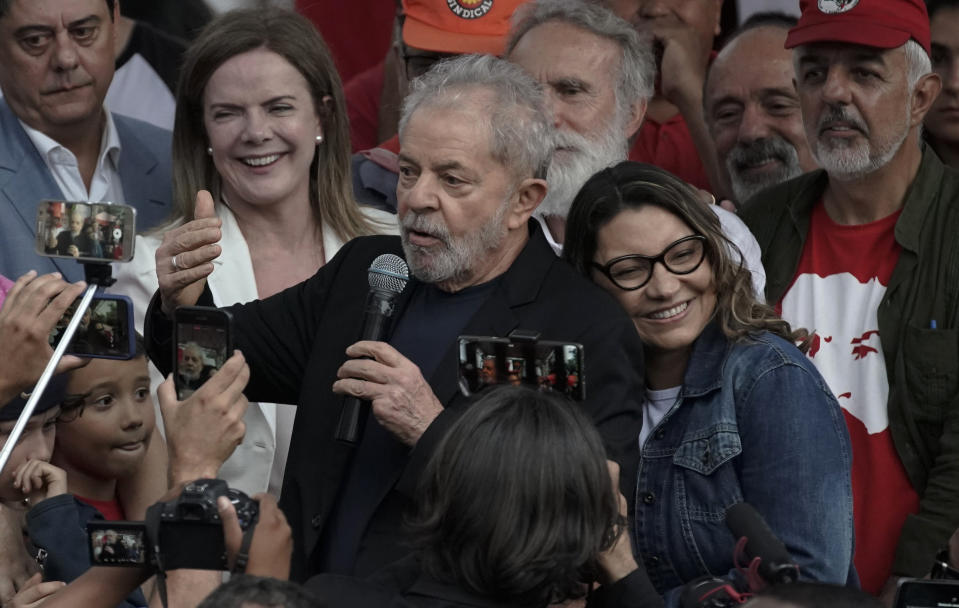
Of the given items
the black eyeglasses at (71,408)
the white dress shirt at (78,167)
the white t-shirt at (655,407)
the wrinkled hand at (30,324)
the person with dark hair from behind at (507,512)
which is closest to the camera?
the person with dark hair from behind at (507,512)

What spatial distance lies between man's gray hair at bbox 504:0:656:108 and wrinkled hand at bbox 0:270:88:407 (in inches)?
86.5

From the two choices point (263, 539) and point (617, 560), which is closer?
point (263, 539)

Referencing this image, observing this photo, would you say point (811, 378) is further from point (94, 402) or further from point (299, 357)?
point (94, 402)

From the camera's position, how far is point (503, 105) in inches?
154

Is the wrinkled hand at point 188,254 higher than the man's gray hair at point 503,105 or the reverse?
the reverse

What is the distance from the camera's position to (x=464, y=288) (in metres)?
3.95

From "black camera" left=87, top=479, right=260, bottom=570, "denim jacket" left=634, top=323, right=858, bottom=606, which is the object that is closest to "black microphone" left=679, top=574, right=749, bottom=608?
"denim jacket" left=634, top=323, right=858, bottom=606

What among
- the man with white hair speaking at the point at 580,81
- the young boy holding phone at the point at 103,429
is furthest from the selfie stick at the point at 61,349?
the man with white hair speaking at the point at 580,81

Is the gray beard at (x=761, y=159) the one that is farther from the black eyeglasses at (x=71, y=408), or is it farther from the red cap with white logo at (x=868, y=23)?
the black eyeglasses at (x=71, y=408)

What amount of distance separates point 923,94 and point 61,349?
9.62ft

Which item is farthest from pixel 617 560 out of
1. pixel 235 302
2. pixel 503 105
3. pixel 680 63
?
pixel 680 63

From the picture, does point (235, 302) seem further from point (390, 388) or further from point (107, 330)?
point (390, 388)

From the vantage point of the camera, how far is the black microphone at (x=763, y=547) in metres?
2.77

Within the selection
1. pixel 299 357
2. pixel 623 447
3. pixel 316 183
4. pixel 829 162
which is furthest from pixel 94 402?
pixel 829 162
